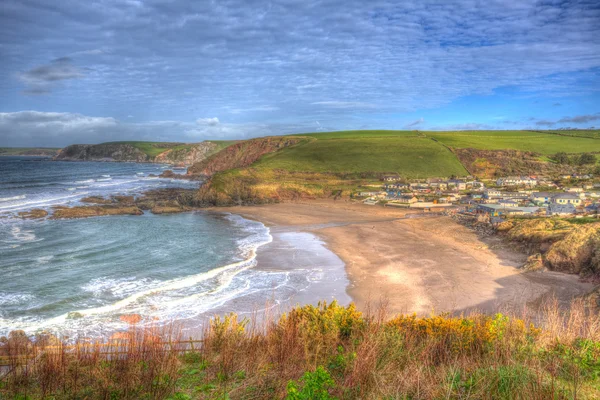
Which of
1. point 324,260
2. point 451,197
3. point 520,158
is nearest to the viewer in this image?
point 324,260

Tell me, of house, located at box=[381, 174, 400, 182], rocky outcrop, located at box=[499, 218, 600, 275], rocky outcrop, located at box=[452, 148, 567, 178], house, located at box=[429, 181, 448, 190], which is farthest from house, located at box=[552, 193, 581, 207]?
rocky outcrop, located at box=[452, 148, 567, 178]

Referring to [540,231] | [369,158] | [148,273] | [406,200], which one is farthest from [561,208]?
[369,158]

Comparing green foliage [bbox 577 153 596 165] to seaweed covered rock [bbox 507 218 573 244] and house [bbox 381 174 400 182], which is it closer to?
house [bbox 381 174 400 182]

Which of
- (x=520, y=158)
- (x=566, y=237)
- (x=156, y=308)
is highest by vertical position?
(x=520, y=158)

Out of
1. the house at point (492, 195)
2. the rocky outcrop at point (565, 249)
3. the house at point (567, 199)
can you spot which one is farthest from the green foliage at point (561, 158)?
the rocky outcrop at point (565, 249)

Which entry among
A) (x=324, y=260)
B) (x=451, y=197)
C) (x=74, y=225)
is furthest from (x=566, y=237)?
(x=74, y=225)

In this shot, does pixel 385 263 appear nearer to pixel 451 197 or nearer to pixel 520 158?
pixel 451 197
